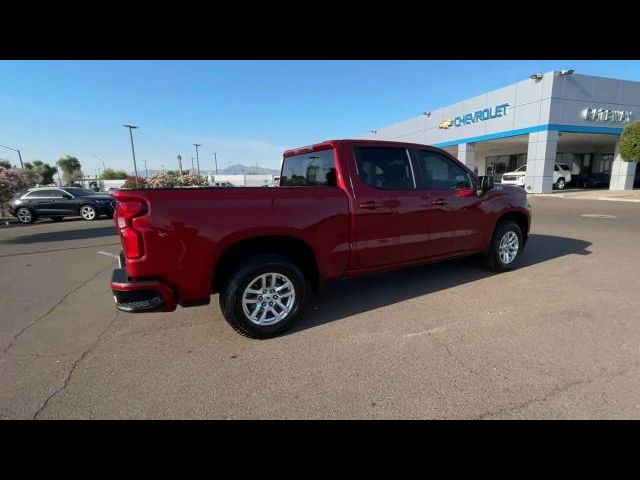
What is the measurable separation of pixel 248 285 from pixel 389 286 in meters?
2.33

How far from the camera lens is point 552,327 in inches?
135

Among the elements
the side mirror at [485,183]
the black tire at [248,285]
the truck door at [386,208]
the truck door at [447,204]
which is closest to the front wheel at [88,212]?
the black tire at [248,285]

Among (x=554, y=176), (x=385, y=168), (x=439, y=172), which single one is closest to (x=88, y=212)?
(x=385, y=168)

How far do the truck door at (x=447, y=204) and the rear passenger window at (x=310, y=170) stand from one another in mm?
1193

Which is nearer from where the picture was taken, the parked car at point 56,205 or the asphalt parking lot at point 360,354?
the asphalt parking lot at point 360,354

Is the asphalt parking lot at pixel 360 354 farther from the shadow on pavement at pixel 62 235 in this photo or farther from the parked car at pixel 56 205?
the parked car at pixel 56 205

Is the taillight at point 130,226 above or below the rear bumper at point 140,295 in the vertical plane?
above

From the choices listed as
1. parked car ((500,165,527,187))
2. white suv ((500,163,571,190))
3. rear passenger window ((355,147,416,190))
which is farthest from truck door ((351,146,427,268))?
white suv ((500,163,571,190))

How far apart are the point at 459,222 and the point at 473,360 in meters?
2.25

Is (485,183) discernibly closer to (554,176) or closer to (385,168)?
(385,168)

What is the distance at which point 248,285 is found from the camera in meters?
3.23

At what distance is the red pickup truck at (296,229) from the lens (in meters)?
2.87
